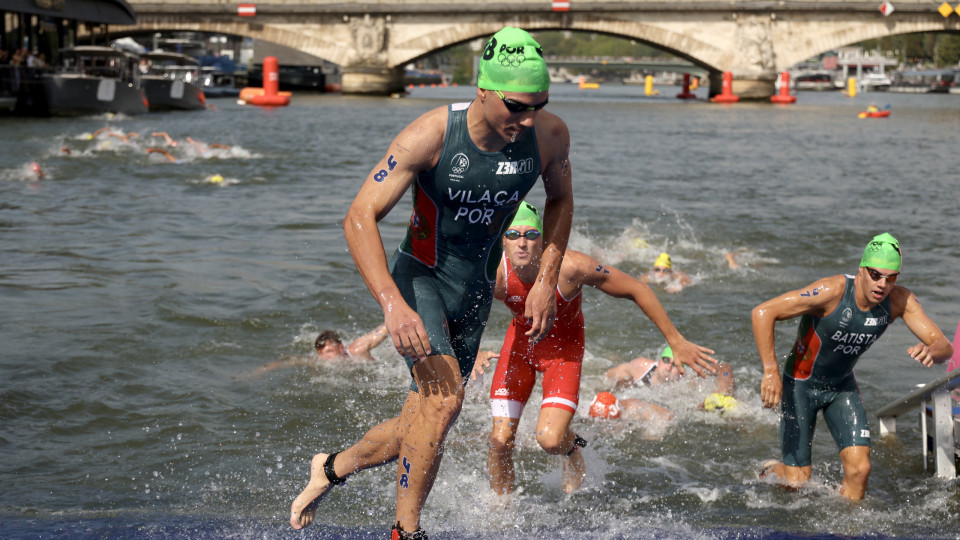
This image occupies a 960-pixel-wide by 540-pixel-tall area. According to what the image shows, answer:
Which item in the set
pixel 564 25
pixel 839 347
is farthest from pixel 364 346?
pixel 564 25

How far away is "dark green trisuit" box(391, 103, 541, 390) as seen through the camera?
4504mm

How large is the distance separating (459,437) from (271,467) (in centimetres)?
164

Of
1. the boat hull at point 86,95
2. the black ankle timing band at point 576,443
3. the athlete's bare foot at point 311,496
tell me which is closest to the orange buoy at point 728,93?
the boat hull at point 86,95

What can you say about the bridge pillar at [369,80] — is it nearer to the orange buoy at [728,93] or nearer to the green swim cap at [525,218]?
the orange buoy at [728,93]

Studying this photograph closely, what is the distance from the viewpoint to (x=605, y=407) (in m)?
9.09

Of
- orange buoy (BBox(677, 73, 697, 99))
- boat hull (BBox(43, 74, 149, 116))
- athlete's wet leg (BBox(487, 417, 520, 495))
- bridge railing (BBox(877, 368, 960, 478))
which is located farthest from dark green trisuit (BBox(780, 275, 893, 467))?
orange buoy (BBox(677, 73, 697, 99))

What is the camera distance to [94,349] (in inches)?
419

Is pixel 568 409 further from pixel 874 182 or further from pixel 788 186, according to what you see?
pixel 874 182

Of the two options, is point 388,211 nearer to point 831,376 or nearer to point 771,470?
point 831,376

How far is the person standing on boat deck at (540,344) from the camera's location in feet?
20.7

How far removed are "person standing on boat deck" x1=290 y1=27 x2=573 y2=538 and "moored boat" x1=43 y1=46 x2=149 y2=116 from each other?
39.7 metres

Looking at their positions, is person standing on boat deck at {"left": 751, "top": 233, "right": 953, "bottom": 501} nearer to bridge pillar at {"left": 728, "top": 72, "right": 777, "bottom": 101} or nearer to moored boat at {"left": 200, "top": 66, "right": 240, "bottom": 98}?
bridge pillar at {"left": 728, "top": 72, "right": 777, "bottom": 101}

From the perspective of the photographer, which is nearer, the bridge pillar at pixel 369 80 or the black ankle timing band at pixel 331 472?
the black ankle timing band at pixel 331 472

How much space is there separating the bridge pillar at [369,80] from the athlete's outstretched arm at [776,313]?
64380 millimetres
